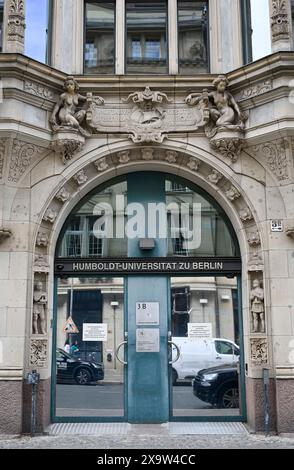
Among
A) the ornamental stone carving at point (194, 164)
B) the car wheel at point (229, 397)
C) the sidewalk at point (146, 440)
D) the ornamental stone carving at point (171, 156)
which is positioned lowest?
the sidewalk at point (146, 440)

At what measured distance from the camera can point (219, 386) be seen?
1027cm

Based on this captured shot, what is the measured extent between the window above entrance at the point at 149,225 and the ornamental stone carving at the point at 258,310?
989mm

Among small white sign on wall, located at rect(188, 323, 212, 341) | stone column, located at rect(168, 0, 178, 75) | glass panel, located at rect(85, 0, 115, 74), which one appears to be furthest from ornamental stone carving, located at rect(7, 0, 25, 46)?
small white sign on wall, located at rect(188, 323, 212, 341)

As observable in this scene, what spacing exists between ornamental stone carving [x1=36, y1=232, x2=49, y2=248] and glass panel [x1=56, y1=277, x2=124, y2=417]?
0.86 metres

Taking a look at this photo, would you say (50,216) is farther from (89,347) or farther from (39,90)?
(89,347)

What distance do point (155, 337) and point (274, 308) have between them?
222 centimetres

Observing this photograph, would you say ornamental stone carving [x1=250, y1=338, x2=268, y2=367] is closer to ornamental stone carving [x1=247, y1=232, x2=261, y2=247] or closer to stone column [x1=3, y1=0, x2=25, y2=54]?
ornamental stone carving [x1=247, y1=232, x2=261, y2=247]

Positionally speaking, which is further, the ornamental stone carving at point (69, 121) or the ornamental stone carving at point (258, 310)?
the ornamental stone carving at point (69, 121)

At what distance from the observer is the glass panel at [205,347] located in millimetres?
10203

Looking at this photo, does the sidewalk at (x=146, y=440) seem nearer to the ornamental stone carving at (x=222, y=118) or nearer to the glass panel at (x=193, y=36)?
the ornamental stone carving at (x=222, y=118)

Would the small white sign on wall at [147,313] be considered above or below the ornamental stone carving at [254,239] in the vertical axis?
below

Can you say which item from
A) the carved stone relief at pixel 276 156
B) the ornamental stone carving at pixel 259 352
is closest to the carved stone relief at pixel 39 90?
the carved stone relief at pixel 276 156

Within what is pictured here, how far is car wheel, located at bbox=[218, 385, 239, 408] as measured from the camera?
1023 centimetres
